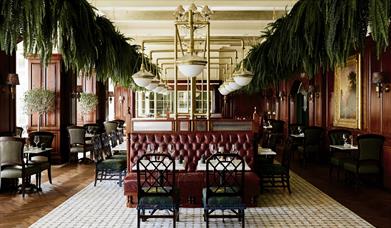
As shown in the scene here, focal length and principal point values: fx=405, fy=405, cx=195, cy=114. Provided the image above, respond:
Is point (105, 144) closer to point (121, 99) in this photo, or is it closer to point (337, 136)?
point (337, 136)

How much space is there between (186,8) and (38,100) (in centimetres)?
437

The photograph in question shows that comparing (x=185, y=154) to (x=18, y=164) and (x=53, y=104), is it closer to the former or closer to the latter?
(x=18, y=164)

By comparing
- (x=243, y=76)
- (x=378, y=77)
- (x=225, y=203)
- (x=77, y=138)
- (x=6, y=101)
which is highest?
(x=378, y=77)

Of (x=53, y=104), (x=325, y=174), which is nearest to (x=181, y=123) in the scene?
(x=325, y=174)

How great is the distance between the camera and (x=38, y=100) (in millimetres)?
10156

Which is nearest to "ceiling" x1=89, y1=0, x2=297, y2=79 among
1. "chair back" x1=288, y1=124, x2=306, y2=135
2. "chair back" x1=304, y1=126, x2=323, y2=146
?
"chair back" x1=304, y1=126, x2=323, y2=146

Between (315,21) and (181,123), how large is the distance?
4.44 m

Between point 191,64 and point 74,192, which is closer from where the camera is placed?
point 191,64

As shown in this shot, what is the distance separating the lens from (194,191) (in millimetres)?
6156

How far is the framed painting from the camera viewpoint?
29.3 ft

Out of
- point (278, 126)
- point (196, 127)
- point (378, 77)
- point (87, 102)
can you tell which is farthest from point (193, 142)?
point (278, 126)

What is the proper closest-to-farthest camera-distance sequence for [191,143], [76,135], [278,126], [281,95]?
[191,143] < [76,135] < [278,126] < [281,95]

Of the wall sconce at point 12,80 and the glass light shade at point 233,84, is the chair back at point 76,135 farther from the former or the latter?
the glass light shade at point 233,84

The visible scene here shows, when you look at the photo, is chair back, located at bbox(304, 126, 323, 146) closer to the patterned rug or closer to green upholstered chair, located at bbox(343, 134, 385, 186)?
green upholstered chair, located at bbox(343, 134, 385, 186)
